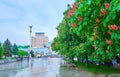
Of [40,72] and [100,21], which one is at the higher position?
[100,21]

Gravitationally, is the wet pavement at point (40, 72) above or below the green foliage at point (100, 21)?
below

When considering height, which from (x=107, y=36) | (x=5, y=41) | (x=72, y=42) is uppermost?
(x=5, y=41)

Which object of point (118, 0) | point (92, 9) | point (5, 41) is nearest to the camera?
point (118, 0)

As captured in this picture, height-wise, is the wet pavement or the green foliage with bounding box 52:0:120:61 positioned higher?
the green foliage with bounding box 52:0:120:61

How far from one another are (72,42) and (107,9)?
32.9 m

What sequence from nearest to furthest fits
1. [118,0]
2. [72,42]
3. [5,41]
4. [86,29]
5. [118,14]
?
1. [118,0]
2. [118,14]
3. [86,29]
4. [72,42]
5. [5,41]

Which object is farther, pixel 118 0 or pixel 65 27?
pixel 65 27

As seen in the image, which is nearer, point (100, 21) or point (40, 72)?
point (100, 21)

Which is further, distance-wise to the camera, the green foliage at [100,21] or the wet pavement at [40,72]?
the wet pavement at [40,72]

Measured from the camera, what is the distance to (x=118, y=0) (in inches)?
296

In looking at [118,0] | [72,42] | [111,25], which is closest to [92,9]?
[111,25]

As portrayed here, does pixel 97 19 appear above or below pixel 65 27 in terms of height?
below

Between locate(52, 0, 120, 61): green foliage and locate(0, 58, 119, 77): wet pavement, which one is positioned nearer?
locate(52, 0, 120, 61): green foliage

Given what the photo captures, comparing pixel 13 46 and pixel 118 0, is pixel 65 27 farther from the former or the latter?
pixel 13 46
